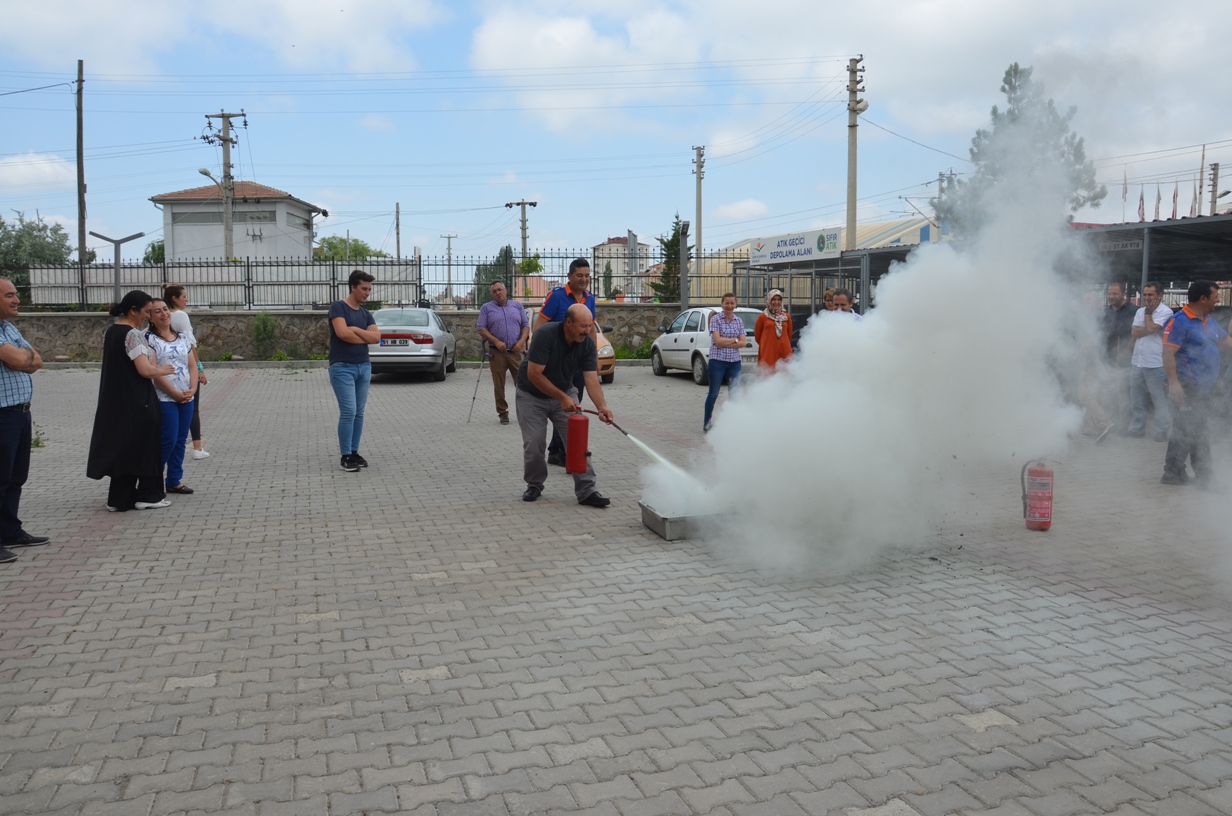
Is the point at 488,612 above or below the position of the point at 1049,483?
below

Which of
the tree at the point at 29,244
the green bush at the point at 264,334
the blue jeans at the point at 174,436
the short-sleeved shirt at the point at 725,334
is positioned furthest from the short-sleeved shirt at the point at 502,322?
the tree at the point at 29,244

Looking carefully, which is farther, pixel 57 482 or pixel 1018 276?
pixel 57 482

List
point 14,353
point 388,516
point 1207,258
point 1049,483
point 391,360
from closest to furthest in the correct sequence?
point 14,353
point 1049,483
point 388,516
point 391,360
point 1207,258

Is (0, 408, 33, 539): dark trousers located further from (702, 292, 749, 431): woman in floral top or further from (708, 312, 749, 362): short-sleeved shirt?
(708, 312, 749, 362): short-sleeved shirt

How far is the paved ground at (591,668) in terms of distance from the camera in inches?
121

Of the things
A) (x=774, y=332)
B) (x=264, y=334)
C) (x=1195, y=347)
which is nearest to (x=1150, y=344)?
Result: (x=1195, y=347)

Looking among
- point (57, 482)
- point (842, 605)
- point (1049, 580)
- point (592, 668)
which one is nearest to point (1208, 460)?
point (1049, 580)

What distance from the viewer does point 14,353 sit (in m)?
5.77

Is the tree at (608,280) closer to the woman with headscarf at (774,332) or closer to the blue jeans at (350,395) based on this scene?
the woman with headscarf at (774,332)

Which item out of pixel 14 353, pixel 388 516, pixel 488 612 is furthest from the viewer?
pixel 388 516

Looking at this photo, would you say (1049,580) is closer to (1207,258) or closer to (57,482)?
(57,482)

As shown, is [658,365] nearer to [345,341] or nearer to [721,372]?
[721,372]

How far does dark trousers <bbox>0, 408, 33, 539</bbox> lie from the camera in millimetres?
5746

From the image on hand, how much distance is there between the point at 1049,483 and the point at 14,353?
23.4 ft
